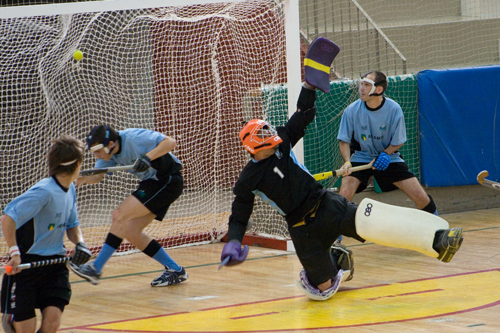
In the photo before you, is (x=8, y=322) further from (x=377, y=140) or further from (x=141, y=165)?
(x=377, y=140)

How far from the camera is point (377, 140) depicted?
23.5ft

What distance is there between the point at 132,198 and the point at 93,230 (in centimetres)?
296

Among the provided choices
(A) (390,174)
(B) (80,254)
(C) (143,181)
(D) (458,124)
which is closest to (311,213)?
(C) (143,181)

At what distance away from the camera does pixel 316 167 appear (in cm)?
889

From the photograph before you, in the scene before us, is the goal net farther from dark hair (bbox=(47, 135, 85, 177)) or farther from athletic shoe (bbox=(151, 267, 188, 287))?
dark hair (bbox=(47, 135, 85, 177))

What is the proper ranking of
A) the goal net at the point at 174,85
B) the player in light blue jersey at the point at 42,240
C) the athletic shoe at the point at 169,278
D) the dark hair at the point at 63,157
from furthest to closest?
the goal net at the point at 174,85 < the athletic shoe at the point at 169,278 < the dark hair at the point at 63,157 < the player in light blue jersey at the point at 42,240

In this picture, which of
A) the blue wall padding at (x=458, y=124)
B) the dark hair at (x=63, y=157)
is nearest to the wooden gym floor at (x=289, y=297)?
the dark hair at (x=63, y=157)

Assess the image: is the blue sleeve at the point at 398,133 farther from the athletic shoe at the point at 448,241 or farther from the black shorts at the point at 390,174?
the athletic shoe at the point at 448,241

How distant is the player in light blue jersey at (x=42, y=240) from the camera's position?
412 centimetres

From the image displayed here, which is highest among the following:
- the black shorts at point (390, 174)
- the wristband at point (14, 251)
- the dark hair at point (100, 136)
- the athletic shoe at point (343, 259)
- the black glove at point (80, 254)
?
the dark hair at point (100, 136)

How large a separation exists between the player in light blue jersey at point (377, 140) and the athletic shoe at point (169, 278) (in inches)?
67.5

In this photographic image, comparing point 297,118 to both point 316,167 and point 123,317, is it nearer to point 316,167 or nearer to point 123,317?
point 123,317

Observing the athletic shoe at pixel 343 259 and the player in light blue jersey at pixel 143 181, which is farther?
the player in light blue jersey at pixel 143 181

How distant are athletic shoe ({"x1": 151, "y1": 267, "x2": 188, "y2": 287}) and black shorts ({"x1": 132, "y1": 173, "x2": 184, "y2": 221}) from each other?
1.77ft
